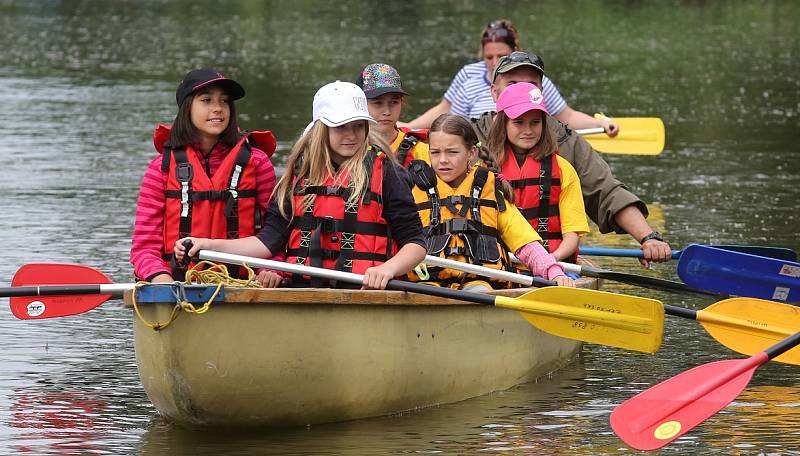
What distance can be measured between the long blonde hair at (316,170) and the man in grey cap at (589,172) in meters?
1.88

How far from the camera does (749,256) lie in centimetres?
811

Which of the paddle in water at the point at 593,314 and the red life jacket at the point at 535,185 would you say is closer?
the paddle in water at the point at 593,314

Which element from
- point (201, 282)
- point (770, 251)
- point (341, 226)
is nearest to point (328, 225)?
point (341, 226)

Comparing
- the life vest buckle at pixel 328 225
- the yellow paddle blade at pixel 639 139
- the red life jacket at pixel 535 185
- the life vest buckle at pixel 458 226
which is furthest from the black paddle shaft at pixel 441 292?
the yellow paddle blade at pixel 639 139

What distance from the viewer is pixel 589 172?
8523 mm

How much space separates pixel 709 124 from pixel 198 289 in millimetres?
13550

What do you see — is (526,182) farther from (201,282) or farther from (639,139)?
(639,139)

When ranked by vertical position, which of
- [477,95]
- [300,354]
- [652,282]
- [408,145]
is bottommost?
[300,354]

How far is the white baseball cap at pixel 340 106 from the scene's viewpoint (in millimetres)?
6531

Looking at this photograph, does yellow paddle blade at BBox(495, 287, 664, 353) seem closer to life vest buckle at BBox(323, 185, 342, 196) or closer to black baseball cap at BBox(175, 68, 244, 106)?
life vest buckle at BBox(323, 185, 342, 196)

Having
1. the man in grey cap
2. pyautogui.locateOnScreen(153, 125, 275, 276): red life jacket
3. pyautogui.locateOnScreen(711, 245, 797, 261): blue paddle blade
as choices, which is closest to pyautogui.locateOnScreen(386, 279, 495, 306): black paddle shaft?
pyautogui.locateOnScreen(153, 125, 275, 276): red life jacket

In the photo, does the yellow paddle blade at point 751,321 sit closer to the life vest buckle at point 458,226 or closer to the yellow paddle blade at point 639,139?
the life vest buckle at point 458,226

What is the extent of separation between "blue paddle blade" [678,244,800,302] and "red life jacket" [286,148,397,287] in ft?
7.23

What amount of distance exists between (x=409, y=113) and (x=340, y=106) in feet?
42.4
